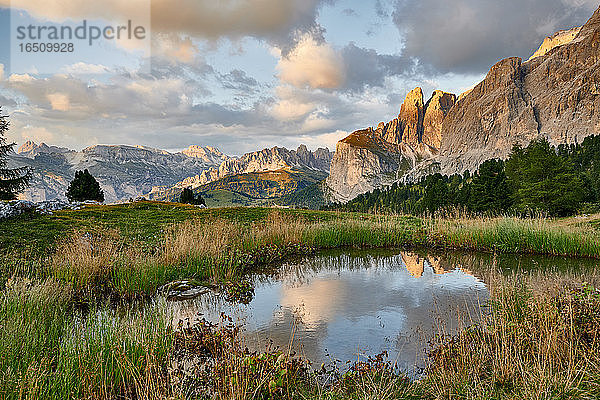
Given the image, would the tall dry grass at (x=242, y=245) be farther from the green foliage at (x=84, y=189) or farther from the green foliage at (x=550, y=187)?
the green foliage at (x=84, y=189)

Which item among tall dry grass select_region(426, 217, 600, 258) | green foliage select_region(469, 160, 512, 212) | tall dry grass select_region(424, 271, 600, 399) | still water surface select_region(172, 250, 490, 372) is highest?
green foliage select_region(469, 160, 512, 212)

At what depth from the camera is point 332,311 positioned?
26.3 ft

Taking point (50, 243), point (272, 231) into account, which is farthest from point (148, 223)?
point (272, 231)

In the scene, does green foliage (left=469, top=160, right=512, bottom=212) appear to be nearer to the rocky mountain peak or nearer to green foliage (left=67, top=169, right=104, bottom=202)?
green foliage (left=67, top=169, right=104, bottom=202)

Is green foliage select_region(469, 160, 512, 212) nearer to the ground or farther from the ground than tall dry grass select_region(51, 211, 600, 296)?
farther from the ground

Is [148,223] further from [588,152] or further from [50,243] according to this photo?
[588,152]

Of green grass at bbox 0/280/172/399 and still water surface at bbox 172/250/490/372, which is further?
still water surface at bbox 172/250/490/372

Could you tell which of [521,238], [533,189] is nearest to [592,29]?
[533,189]

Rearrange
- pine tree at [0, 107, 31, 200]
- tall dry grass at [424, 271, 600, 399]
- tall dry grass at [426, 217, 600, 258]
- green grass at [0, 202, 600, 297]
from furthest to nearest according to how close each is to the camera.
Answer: pine tree at [0, 107, 31, 200], tall dry grass at [426, 217, 600, 258], green grass at [0, 202, 600, 297], tall dry grass at [424, 271, 600, 399]

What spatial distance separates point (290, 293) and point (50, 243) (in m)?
9.12

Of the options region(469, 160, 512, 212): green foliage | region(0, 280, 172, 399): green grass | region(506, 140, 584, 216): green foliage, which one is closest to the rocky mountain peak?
region(469, 160, 512, 212): green foliage

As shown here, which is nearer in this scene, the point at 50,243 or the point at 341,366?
the point at 341,366

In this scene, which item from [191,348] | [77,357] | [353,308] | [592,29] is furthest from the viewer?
[592,29]

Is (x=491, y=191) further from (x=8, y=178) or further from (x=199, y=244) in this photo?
(x=8, y=178)
